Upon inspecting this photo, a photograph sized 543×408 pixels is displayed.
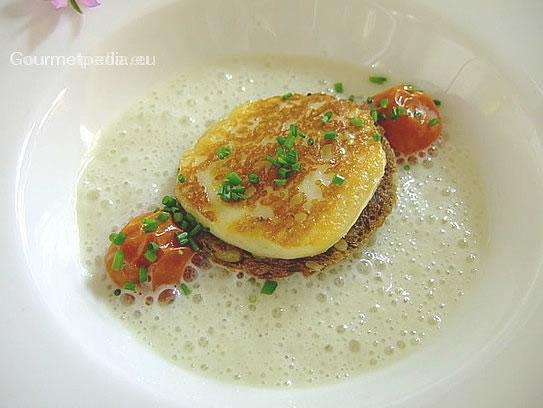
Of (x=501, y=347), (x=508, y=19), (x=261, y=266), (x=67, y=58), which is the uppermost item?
(x=508, y=19)

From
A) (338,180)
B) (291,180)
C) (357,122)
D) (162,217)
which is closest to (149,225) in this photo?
(162,217)

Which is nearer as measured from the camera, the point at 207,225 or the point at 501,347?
the point at 501,347

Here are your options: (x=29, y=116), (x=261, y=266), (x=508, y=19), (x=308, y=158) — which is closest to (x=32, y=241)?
(x=29, y=116)

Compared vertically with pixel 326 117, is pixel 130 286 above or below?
below

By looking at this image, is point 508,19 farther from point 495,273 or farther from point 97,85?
point 97,85

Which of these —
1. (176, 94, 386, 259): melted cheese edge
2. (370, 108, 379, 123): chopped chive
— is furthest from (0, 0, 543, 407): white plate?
(176, 94, 386, 259): melted cheese edge

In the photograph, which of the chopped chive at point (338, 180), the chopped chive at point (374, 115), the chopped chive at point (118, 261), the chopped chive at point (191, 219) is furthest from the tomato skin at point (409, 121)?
the chopped chive at point (118, 261)

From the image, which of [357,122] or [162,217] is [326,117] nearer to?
[357,122]
